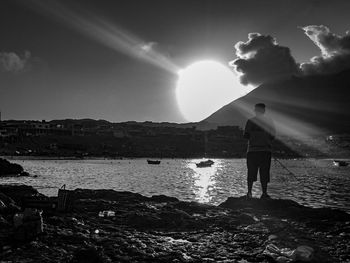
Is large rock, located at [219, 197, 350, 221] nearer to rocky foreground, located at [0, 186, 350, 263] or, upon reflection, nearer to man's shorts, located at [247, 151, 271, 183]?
rocky foreground, located at [0, 186, 350, 263]

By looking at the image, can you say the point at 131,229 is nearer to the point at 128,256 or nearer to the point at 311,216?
the point at 128,256

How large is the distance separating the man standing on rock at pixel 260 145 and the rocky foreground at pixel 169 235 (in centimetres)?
182

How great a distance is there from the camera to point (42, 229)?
274 inches

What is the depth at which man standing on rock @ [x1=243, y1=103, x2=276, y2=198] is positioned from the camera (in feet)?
42.5

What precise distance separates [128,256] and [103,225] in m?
2.46

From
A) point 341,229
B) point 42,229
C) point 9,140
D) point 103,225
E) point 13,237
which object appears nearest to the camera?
A: point 13,237

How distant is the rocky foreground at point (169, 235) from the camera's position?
6215mm

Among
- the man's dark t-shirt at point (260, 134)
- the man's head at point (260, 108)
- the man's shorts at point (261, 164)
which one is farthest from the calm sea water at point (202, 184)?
the man's head at point (260, 108)

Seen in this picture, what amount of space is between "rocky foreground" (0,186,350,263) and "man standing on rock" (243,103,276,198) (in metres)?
1.82

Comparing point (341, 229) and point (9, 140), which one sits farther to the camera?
point (9, 140)

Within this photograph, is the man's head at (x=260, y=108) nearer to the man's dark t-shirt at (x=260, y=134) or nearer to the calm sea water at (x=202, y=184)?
the man's dark t-shirt at (x=260, y=134)

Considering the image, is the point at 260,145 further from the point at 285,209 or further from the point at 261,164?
the point at 285,209

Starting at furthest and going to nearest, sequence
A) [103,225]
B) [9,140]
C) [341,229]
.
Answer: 1. [9,140]
2. [103,225]
3. [341,229]

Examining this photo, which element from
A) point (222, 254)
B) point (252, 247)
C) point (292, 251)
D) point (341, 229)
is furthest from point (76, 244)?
point (341, 229)
